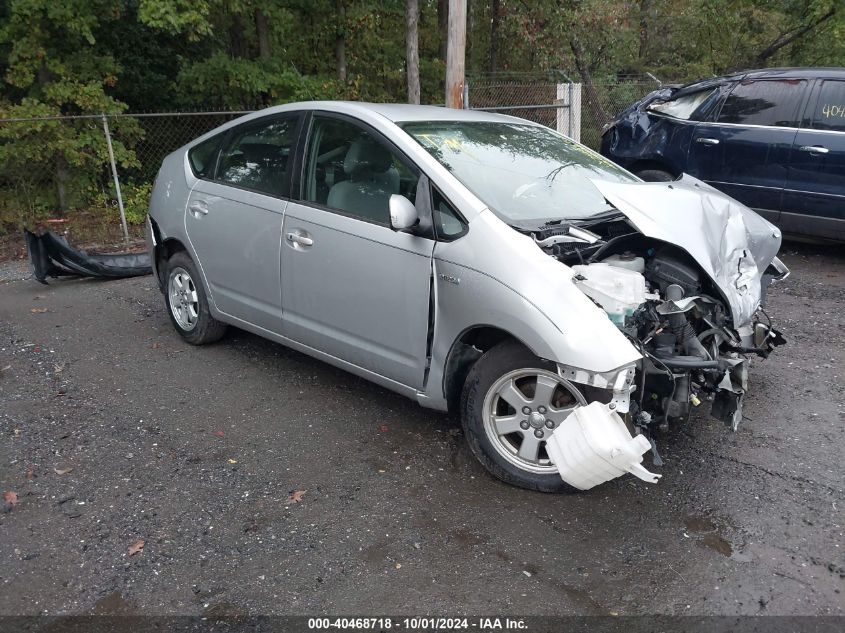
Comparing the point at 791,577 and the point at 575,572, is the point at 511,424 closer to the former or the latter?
the point at 575,572

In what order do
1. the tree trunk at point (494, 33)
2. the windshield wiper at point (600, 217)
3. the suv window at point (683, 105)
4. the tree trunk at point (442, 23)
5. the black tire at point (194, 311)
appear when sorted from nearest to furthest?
1. the windshield wiper at point (600, 217)
2. the black tire at point (194, 311)
3. the suv window at point (683, 105)
4. the tree trunk at point (442, 23)
5. the tree trunk at point (494, 33)

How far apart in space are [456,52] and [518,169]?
5.46m

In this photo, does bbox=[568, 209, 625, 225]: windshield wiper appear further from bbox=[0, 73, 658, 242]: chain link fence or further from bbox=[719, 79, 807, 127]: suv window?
bbox=[0, 73, 658, 242]: chain link fence

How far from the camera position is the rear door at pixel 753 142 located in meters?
7.66

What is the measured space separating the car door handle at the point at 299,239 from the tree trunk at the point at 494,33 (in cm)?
1526

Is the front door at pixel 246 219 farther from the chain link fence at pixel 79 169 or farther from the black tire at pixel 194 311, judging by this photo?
the chain link fence at pixel 79 169

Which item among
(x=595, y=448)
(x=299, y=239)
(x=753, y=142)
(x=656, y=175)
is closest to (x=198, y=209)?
(x=299, y=239)

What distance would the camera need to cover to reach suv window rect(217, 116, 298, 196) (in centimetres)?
480

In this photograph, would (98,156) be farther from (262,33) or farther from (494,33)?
(494,33)

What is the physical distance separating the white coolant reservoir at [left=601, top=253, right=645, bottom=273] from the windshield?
40 centimetres

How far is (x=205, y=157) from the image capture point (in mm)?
5543

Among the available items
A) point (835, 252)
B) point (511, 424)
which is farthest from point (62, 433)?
point (835, 252)

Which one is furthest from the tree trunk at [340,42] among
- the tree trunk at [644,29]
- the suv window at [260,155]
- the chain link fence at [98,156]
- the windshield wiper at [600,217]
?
the windshield wiper at [600,217]

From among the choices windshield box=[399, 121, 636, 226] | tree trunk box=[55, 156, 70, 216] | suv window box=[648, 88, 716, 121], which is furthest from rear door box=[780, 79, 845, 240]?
tree trunk box=[55, 156, 70, 216]
